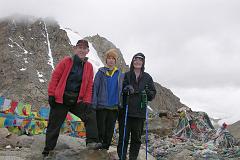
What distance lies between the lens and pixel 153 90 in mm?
8008

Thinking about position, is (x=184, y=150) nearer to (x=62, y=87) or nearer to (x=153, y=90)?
(x=153, y=90)

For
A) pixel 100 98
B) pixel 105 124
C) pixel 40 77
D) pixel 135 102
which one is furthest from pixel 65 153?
pixel 40 77

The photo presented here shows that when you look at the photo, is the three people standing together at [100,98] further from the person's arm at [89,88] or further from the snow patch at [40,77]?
the snow patch at [40,77]

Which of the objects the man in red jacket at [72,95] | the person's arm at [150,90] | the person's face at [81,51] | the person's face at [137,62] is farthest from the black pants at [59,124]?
the person's face at [137,62]

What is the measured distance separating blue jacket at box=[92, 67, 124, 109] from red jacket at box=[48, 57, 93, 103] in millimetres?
183

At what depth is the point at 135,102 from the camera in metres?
7.84

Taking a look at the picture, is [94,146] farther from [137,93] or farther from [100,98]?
[137,93]

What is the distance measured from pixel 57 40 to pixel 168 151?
472 ft

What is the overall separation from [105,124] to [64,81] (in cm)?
117

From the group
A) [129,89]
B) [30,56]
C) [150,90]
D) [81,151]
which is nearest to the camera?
[81,151]

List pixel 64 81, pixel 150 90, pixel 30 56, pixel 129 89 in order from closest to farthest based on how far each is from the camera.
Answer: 1. pixel 64 81
2. pixel 129 89
3. pixel 150 90
4. pixel 30 56

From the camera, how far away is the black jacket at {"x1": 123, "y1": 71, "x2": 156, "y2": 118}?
7.80 m

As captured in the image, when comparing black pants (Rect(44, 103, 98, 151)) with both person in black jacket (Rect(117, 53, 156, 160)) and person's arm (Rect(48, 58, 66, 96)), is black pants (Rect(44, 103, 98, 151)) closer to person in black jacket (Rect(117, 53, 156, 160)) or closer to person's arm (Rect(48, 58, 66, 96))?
person's arm (Rect(48, 58, 66, 96))

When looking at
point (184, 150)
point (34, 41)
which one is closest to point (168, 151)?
point (184, 150)
